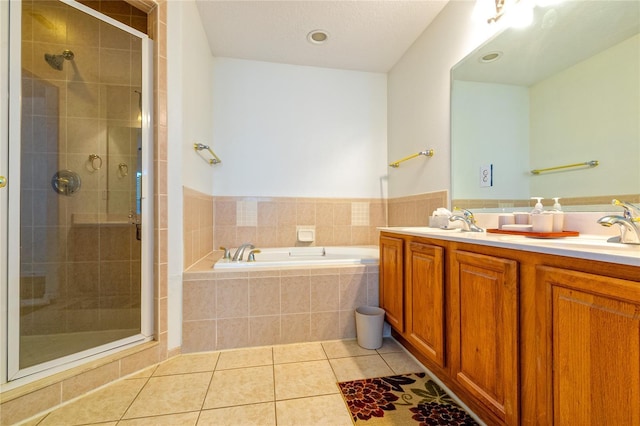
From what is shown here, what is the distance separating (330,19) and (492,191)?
1774 millimetres

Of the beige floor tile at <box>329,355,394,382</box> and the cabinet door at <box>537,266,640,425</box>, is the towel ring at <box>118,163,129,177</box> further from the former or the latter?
the cabinet door at <box>537,266,640,425</box>

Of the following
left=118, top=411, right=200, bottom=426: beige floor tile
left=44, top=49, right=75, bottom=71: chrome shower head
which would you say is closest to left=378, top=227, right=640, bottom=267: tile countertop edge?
left=118, top=411, right=200, bottom=426: beige floor tile

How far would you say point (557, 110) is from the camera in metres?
1.21

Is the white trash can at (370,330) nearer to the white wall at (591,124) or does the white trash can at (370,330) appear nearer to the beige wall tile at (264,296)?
the beige wall tile at (264,296)

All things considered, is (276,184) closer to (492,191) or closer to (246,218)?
(246,218)

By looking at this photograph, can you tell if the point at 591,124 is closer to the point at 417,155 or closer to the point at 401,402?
the point at 417,155

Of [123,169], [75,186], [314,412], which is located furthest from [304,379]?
[75,186]

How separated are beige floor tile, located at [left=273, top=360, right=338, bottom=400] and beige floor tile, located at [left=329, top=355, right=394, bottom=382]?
0.17 feet

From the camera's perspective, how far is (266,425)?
1081 mm

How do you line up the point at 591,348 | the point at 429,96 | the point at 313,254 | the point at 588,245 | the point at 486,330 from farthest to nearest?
the point at 313,254, the point at 429,96, the point at 486,330, the point at 588,245, the point at 591,348

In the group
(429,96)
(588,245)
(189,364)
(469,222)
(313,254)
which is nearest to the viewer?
(588,245)

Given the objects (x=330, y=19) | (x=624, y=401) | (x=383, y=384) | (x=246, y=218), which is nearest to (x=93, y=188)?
(x=246, y=218)

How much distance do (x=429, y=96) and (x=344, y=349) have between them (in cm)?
204

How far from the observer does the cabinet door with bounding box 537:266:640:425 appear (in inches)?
22.2
